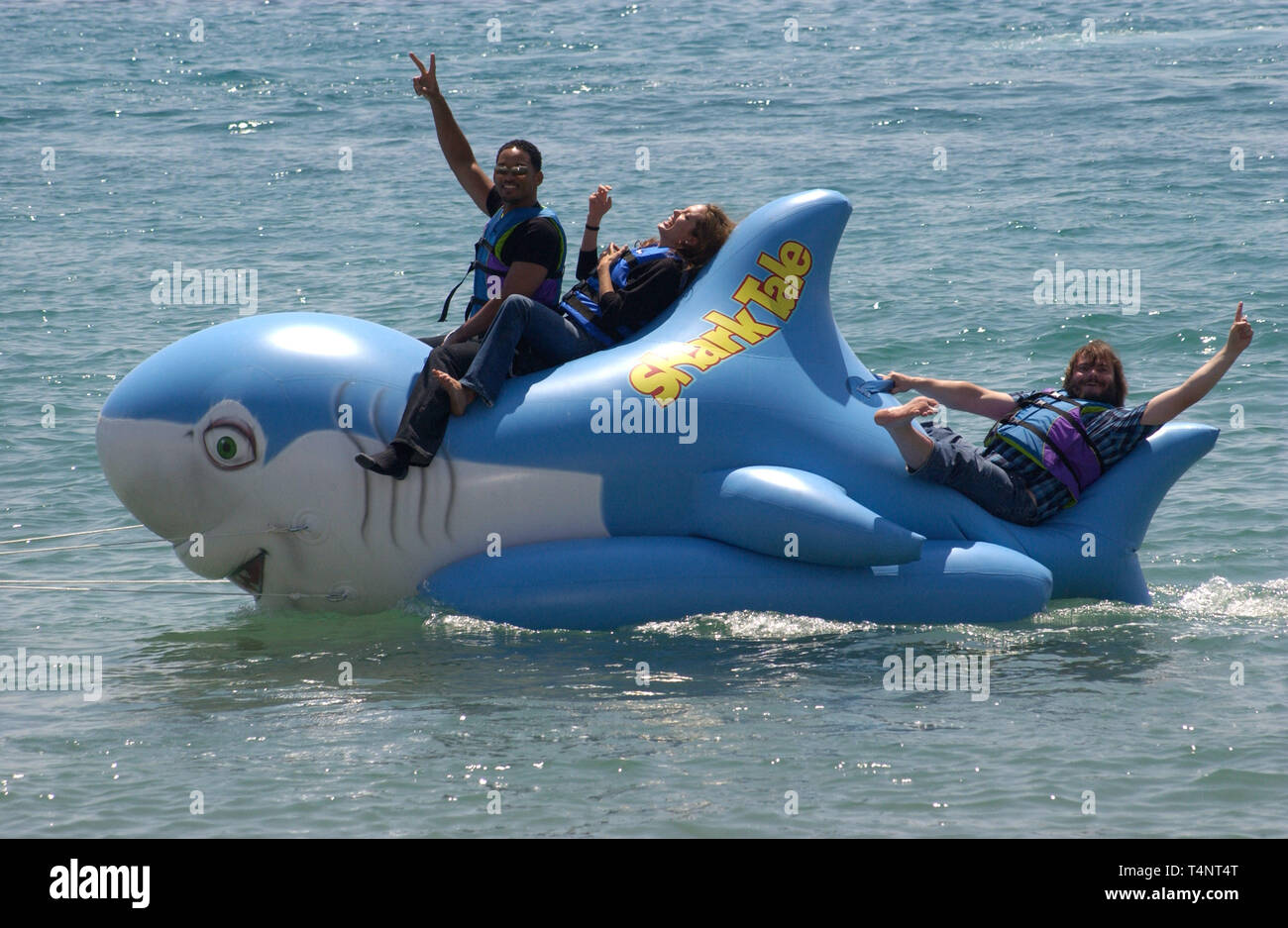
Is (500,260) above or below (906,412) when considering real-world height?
above

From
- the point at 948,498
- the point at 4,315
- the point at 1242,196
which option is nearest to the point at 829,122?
the point at 1242,196

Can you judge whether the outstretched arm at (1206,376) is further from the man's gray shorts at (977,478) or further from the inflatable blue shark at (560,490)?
the inflatable blue shark at (560,490)

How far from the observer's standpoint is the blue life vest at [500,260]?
22.1 ft

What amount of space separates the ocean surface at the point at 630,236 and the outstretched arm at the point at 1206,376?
0.94 m

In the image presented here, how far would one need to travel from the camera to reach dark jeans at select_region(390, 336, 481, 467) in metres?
6.36

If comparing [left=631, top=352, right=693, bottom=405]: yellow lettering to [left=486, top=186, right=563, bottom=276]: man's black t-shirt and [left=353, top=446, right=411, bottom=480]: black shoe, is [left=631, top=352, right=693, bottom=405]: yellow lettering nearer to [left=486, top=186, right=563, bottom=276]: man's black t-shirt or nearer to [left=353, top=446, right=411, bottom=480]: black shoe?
[left=486, top=186, right=563, bottom=276]: man's black t-shirt

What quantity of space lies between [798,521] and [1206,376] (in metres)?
1.90

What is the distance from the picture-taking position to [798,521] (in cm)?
638

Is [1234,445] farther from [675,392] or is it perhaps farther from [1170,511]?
[675,392]

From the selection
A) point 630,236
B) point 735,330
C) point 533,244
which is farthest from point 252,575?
point 630,236

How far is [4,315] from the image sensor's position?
43.0 feet

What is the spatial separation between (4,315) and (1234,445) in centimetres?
979

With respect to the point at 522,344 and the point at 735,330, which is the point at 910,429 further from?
the point at 522,344

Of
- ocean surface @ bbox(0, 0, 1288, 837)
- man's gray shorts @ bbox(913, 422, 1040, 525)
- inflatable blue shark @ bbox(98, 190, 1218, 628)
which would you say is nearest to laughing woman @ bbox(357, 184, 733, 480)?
inflatable blue shark @ bbox(98, 190, 1218, 628)
